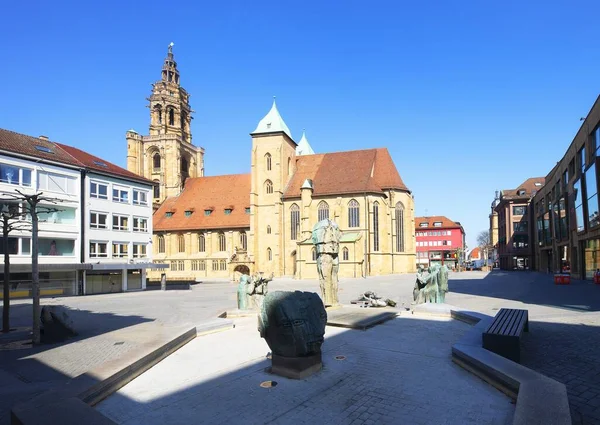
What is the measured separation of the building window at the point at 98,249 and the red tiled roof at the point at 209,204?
23487 mm

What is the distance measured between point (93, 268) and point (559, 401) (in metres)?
30.4

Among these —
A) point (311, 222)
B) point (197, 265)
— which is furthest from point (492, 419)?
point (197, 265)

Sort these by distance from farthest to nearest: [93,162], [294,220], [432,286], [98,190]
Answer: [294,220]
[93,162]
[98,190]
[432,286]

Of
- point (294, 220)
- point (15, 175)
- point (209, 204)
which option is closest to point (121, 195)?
point (15, 175)

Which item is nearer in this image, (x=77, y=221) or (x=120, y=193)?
(x=77, y=221)

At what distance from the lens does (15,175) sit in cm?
2639

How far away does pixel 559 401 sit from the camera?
463cm

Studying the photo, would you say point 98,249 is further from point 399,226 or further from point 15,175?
point 399,226

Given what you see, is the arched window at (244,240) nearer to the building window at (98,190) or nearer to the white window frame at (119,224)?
the white window frame at (119,224)

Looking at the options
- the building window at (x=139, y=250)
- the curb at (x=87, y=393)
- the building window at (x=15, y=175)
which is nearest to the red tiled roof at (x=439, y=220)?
the building window at (x=139, y=250)

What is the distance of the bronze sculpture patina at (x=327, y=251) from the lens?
530 inches

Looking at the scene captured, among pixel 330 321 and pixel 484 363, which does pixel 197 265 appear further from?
pixel 484 363

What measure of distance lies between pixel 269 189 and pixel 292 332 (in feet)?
157

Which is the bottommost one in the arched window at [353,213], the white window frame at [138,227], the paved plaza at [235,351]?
the paved plaza at [235,351]
